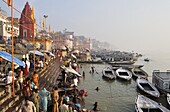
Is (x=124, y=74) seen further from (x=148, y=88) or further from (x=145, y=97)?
(x=145, y=97)

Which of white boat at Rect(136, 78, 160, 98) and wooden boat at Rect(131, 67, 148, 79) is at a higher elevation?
wooden boat at Rect(131, 67, 148, 79)

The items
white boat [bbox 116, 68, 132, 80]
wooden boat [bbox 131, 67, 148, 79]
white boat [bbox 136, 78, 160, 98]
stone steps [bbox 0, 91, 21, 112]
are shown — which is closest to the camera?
stone steps [bbox 0, 91, 21, 112]

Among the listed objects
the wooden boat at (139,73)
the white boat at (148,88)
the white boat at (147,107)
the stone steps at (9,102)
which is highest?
the stone steps at (9,102)

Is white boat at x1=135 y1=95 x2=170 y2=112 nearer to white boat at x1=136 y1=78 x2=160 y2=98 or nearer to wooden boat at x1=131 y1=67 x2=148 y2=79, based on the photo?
white boat at x1=136 y1=78 x2=160 y2=98

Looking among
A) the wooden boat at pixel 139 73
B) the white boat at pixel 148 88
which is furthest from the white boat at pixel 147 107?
the wooden boat at pixel 139 73

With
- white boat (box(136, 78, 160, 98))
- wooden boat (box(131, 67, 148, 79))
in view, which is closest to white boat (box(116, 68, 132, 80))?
wooden boat (box(131, 67, 148, 79))

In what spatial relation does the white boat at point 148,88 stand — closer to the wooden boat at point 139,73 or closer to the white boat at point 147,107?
the white boat at point 147,107

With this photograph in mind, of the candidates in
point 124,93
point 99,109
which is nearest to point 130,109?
point 99,109

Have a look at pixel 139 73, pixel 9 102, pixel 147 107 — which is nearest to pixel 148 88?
pixel 147 107

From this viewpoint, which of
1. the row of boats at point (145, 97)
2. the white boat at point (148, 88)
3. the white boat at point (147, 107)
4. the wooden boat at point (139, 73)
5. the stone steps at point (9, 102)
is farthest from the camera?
the wooden boat at point (139, 73)

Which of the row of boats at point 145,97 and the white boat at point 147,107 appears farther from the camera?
the row of boats at point 145,97

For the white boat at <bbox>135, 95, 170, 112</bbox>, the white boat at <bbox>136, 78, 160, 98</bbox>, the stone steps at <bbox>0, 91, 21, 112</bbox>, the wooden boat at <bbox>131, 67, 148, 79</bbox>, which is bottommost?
the white boat at <bbox>135, 95, 170, 112</bbox>

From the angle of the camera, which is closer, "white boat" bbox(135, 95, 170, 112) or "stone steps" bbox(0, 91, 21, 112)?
"stone steps" bbox(0, 91, 21, 112)

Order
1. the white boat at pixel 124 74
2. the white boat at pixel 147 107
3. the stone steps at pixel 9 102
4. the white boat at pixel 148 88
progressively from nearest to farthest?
the stone steps at pixel 9 102, the white boat at pixel 147 107, the white boat at pixel 148 88, the white boat at pixel 124 74
